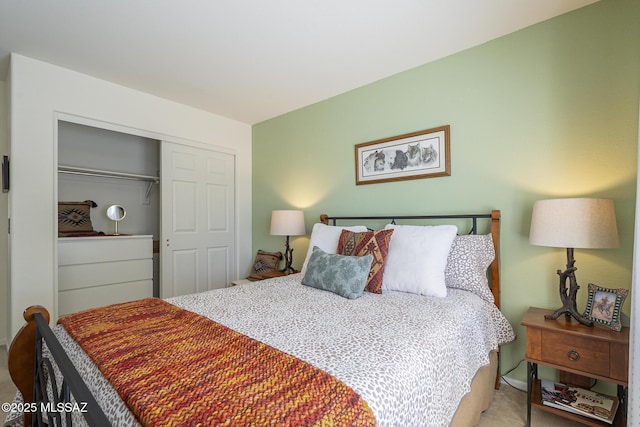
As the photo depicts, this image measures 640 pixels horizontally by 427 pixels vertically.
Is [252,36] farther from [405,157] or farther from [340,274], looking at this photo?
[340,274]

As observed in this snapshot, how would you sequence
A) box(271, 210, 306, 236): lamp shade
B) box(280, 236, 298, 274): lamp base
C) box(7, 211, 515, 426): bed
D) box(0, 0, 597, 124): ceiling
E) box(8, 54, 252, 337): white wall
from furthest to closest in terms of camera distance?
box(280, 236, 298, 274): lamp base, box(271, 210, 306, 236): lamp shade, box(8, 54, 252, 337): white wall, box(0, 0, 597, 124): ceiling, box(7, 211, 515, 426): bed

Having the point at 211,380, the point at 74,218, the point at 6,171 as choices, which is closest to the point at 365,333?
the point at 211,380

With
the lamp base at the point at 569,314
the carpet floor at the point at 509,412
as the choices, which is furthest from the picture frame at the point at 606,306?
the carpet floor at the point at 509,412

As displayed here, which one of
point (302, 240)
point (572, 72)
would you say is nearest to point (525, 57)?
point (572, 72)

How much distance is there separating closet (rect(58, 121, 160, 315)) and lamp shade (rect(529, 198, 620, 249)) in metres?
3.53

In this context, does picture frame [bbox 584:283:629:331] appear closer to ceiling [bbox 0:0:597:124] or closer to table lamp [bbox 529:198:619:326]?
table lamp [bbox 529:198:619:326]

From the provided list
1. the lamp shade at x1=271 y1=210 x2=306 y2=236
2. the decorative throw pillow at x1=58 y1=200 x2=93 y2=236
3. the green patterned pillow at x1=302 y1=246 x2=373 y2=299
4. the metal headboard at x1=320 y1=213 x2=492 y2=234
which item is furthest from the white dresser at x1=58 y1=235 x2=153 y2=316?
the green patterned pillow at x1=302 y1=246 x2=373 y2=299

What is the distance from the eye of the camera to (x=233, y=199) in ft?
12.9

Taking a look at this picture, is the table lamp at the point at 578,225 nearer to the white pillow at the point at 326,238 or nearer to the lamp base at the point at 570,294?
the lamp base at the point at 570,294

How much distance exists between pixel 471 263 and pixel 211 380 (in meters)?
1.67

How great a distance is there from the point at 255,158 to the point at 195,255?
1406 millimetres

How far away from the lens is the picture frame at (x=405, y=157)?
93.6 inches

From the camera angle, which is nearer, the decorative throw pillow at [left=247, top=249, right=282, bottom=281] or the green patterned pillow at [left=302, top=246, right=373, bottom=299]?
the green patterned pillow at [left=302, top=246, right=373, bottom=299]

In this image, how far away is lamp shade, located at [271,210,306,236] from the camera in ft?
10.2
